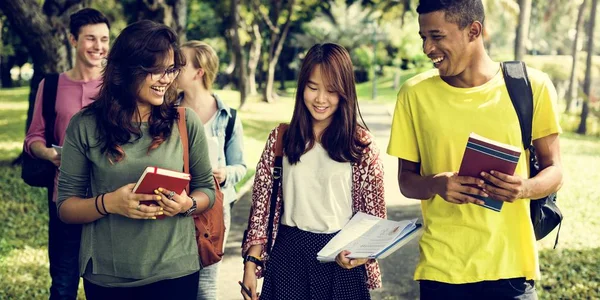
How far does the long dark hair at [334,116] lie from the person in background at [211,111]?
1.01 m

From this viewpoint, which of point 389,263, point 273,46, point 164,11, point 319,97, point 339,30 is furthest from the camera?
point 339,30

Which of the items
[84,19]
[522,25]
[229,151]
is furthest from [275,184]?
[522,25]

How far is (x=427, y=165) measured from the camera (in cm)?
289

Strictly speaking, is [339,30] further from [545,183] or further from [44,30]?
[545,183]

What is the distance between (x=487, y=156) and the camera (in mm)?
2428

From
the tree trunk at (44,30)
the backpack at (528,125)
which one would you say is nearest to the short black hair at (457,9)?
the backpack at (528,125)

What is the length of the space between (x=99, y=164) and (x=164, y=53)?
52 cm

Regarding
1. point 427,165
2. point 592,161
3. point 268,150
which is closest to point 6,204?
point 268,150

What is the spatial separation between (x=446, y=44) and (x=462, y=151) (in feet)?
1.43

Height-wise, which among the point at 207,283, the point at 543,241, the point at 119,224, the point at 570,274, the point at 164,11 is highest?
the point at 164,11

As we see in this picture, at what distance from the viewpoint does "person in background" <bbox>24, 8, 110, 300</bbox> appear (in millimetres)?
4004

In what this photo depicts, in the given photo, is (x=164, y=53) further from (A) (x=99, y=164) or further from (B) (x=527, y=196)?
(B) (x=527, y=196)

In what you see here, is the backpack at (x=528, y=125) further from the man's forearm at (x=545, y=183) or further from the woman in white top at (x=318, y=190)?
the woman in white top at (x=318, y=190)

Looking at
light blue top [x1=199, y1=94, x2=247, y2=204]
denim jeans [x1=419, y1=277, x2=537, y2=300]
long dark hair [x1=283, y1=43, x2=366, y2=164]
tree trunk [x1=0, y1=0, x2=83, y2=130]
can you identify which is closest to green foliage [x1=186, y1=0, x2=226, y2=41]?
tree trunk [x1=0, y1=0, x2=83, y2=130]
